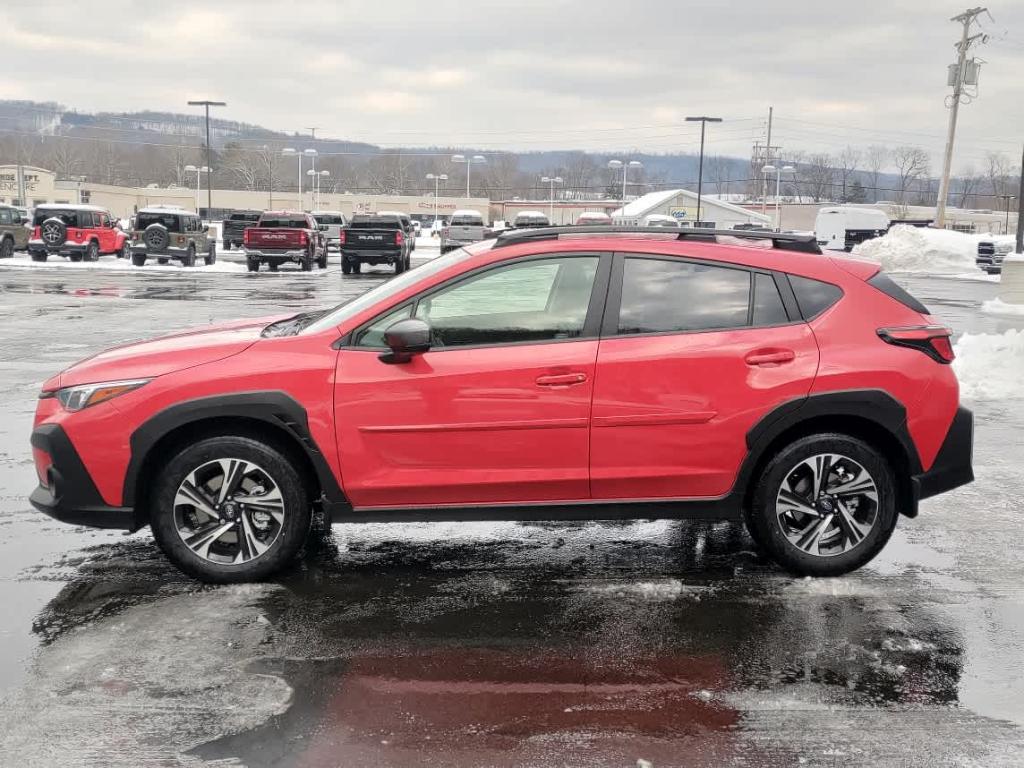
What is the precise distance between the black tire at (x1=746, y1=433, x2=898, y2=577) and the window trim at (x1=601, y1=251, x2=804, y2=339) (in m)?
0.65

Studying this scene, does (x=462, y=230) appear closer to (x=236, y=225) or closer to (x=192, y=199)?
(x=236, y=225)

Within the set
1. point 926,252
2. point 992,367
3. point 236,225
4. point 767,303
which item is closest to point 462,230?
point 236,225

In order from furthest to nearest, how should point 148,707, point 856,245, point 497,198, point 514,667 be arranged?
point 497,198 < point 856,245 < point 514,667 < point 148,707

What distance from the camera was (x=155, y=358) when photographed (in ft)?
16.7

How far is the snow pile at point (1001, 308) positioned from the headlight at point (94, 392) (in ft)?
73.2

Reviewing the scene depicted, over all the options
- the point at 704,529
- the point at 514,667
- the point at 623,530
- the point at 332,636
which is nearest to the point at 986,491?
the point at 704,529

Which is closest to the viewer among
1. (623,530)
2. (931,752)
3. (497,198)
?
(931,752)

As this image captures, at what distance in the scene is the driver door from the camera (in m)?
4.91

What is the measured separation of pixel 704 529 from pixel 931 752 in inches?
105

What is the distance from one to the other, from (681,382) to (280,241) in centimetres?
3073

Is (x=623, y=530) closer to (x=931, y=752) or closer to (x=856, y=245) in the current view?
(x=931, y=752)

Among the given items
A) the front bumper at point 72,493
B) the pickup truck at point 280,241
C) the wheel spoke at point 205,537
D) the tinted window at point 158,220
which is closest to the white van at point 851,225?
→ the pickup truck at point 280,241

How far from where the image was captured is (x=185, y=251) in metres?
35.4

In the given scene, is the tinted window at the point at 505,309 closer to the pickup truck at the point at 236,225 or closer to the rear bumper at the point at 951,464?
the rear bumper at the point at 951,464
